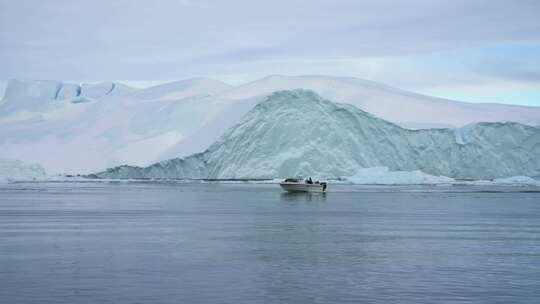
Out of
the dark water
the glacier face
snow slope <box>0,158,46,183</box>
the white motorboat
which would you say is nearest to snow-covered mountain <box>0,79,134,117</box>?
snow slope <box>0,158,46,183</box>

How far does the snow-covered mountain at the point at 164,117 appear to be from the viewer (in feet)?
260

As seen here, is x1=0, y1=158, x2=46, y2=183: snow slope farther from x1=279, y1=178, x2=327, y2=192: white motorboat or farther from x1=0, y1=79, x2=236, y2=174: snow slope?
x1=279, y1=178, x2=327, y2=192: white motorboat

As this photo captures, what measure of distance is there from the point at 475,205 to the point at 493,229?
522 inches

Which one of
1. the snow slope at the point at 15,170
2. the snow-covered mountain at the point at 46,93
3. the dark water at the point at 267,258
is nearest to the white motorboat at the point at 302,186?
the dark water at the point at 267,258

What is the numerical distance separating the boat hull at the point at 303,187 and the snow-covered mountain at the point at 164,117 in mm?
22515

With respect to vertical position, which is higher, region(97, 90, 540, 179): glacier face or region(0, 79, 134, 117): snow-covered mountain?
region(0, 79, 134, 117): snow-covered mountain

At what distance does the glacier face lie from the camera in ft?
217

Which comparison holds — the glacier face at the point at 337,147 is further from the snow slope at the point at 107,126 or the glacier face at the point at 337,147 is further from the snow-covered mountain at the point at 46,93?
the snow-covered mountain at the point at 46,93

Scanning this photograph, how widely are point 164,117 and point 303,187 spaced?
3496 centimetres

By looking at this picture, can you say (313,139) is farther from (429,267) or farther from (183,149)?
(429,267)

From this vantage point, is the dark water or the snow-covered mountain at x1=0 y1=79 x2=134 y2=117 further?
the snow-covered mountain at x1=0 y1=79 x2=134 y2=117

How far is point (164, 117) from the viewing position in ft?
275

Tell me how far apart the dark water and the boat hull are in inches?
874

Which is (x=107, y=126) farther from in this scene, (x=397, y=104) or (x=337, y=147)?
(x=397, y=104)
